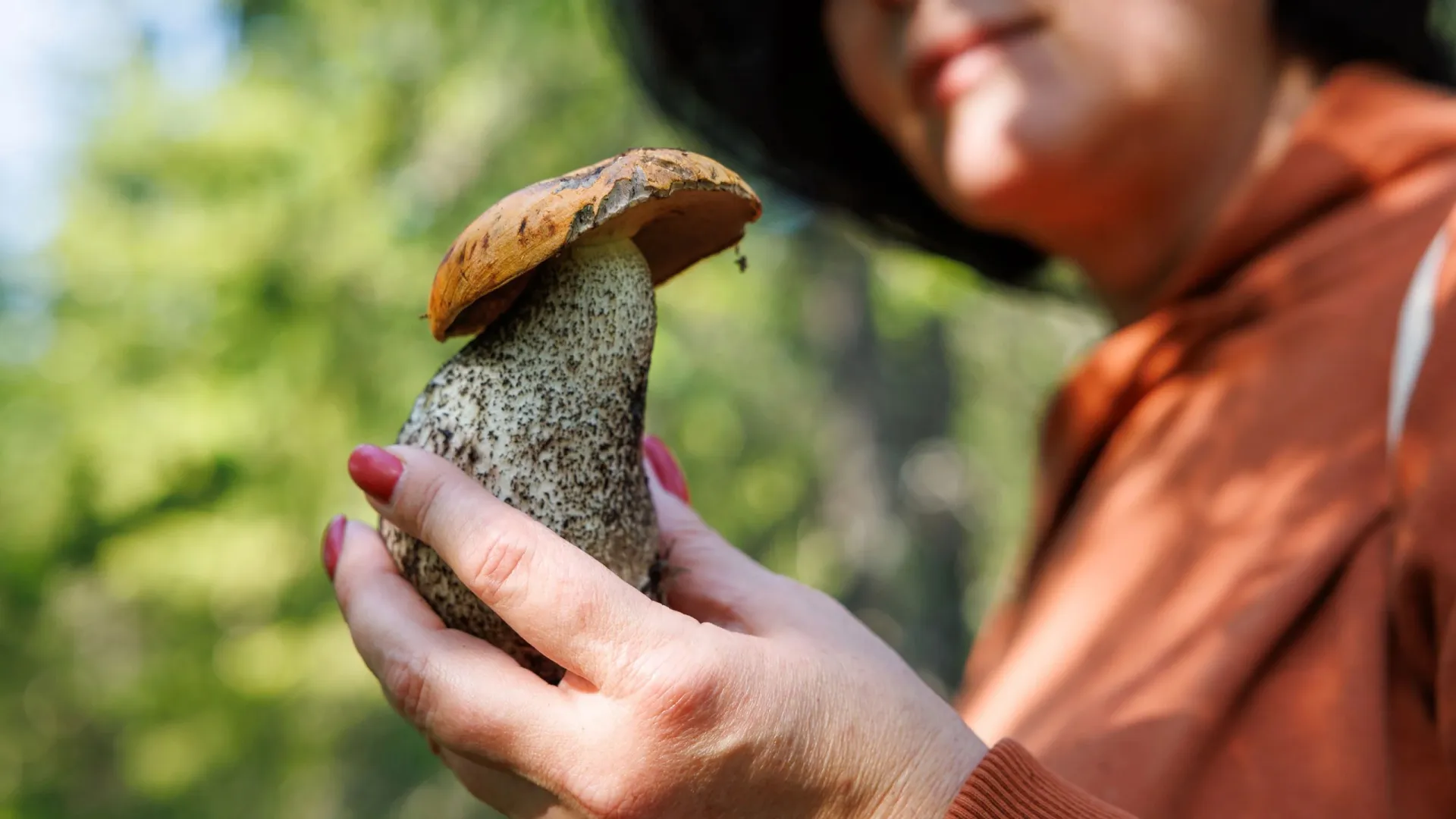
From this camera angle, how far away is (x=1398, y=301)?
33.3 inches

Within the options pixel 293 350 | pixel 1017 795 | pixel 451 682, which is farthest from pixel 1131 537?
pixel 293 350

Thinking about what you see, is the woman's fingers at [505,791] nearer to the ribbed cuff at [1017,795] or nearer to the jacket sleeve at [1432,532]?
the ribbed cuff at [1017,795]

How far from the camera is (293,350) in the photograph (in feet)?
10.7

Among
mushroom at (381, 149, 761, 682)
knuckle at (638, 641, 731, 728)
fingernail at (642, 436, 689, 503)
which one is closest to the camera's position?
knuckle at (638, 641, 731, 728)

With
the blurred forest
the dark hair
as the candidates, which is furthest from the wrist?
the blurred forest

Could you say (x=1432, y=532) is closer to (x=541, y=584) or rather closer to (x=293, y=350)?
(x=541, y=584)

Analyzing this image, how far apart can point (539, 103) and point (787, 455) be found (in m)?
2.82

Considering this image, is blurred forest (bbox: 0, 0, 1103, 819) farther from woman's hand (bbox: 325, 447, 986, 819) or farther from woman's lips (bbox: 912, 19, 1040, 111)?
woman's hand (bbox: 325, 447, 986, 819)

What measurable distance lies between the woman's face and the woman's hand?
0.70 m

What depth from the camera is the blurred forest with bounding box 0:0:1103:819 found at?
10.4 feet

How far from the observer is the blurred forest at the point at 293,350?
10.4 feet

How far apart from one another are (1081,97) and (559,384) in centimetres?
71

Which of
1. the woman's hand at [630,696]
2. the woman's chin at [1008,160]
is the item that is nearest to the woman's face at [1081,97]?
the woman's chin at [1008,160]

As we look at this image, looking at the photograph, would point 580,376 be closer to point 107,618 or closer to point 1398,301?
point 1398,301
